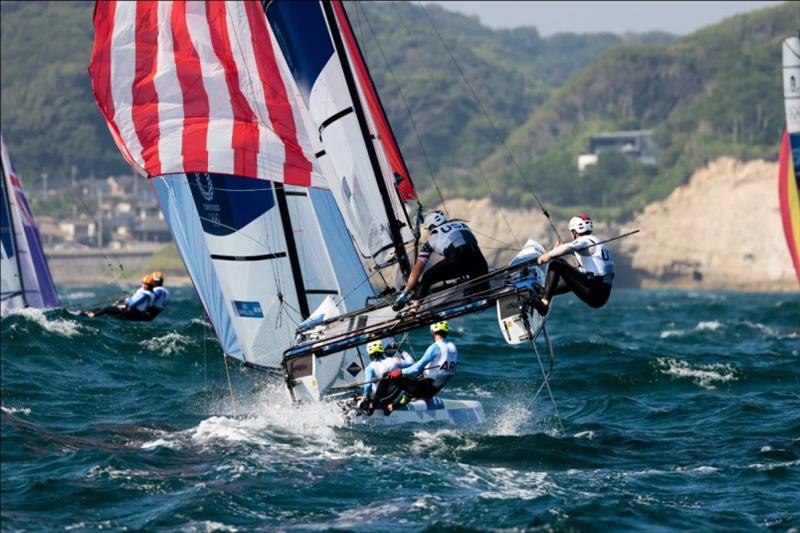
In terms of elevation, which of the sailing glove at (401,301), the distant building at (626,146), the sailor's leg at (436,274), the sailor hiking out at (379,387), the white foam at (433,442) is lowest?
the distant building at (626,146)

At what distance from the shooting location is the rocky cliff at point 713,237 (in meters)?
92.2

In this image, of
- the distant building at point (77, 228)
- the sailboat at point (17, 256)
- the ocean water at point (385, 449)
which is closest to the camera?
the ocean water at point (385, 449)

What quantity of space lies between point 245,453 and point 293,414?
1715 millimetres

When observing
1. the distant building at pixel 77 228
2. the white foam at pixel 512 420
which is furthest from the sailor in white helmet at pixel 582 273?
the distant building at pixel 77 228

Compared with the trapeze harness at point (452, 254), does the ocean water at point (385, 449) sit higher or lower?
lower

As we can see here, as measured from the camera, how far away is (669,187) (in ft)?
356

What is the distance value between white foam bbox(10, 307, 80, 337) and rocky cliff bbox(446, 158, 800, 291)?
212ft

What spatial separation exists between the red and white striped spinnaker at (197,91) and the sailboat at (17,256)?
15223 mm

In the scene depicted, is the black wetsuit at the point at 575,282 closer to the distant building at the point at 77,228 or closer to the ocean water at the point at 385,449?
the ocean water at the point at 385,449

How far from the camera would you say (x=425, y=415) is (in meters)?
15.4

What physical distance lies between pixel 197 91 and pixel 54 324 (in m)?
10.4

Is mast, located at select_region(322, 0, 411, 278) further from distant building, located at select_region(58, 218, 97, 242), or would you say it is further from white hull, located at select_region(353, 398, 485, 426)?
distant building, located at select_region(58, 218, 97, 242)

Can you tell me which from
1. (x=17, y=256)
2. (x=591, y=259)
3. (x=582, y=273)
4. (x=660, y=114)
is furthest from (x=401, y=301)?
(x=660, y=114)

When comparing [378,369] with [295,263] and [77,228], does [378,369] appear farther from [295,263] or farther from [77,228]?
[77,228]
